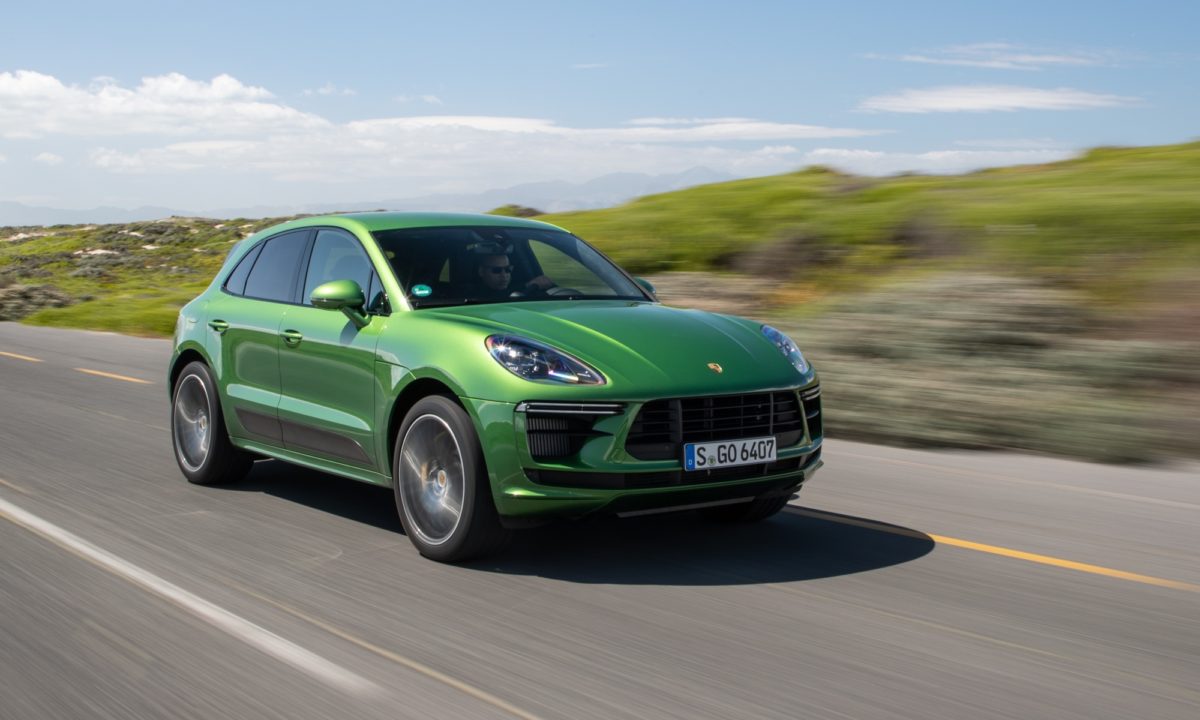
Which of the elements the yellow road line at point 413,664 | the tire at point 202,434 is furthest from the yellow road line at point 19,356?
the yellow road line at point 413,664

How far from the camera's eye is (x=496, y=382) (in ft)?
18.7

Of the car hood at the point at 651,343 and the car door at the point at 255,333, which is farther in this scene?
the car door at the point at 255,333

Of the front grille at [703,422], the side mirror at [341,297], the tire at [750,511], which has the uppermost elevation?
the side mirror at [341,297]

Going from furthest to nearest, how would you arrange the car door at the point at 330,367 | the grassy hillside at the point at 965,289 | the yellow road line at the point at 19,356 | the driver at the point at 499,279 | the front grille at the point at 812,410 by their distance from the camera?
the yellow road line at the point at 19,356 < the grassy hillside at the point at 965,289 < the driver at the point at 499,279 < the car door at the point at 330,367 < the front grille at the point at 812,410

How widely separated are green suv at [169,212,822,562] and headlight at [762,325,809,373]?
0.04ft

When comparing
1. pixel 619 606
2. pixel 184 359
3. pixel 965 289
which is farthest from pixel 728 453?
pixel 965 289

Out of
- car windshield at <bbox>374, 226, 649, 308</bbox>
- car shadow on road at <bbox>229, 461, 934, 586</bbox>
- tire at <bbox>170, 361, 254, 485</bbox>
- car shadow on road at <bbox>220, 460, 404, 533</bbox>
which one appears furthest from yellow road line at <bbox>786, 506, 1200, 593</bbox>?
tire at <bbox>170, 361, 254, 485</bbox>

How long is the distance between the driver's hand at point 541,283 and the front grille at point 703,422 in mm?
1516

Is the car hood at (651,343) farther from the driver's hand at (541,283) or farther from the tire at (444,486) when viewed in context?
the tire at (444,486)

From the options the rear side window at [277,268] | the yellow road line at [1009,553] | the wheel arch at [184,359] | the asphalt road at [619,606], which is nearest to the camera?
the asphalt road at [619,606]

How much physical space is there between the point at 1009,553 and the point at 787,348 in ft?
4.62

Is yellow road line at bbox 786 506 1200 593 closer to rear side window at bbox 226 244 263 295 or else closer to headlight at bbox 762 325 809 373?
headlight at bbox 762 325 809 373

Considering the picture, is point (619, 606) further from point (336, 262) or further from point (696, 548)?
point (336, 262)

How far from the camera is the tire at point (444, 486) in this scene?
5773 mm
